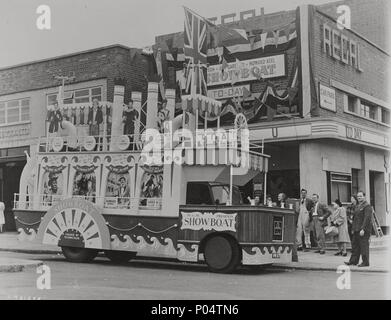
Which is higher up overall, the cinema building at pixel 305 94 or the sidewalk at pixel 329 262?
the cinema building at pixel 305 94

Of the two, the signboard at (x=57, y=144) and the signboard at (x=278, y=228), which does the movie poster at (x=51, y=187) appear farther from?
the signboard at (x=278, y=228)

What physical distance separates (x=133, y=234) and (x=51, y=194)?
9.49 ft

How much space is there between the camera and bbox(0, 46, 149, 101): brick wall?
22.9m

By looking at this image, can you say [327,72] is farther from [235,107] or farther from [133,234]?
[133,234]

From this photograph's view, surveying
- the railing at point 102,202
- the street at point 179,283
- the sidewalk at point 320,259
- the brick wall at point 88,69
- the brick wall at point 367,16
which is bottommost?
the street at point 179,283

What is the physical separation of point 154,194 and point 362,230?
197 inches

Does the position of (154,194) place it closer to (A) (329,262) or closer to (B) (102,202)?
(B) (102,202)

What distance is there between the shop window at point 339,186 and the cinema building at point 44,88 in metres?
8.02

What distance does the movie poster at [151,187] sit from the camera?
13734 mm

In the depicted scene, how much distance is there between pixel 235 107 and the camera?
2120 cm

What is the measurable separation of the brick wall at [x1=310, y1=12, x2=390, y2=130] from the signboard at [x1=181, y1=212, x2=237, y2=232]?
8.29 meters

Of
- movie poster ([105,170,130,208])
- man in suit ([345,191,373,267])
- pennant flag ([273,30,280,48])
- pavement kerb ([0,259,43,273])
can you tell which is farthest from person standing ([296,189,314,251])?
pavement kerb ([0,259,43,273])

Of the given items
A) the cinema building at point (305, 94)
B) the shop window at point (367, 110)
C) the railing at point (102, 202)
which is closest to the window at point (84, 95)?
the cinema building at point (305, 94)
